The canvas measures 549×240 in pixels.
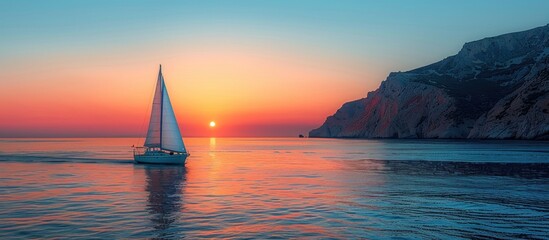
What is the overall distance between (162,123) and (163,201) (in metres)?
36.5

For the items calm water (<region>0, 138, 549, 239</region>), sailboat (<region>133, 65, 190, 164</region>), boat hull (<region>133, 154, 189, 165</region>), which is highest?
sailboat (<region>133, 65, 190, 164</region>)

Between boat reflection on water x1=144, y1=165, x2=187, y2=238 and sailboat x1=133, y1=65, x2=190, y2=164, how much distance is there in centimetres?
1771

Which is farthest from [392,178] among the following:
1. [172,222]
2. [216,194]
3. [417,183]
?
[172,222]

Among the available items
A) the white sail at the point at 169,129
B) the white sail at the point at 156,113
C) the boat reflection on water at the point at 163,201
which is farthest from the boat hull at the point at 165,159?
the boat reflection on water at the point at 163,201

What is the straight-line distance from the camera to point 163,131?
66.9 meters

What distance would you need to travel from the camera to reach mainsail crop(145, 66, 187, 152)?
66062mm

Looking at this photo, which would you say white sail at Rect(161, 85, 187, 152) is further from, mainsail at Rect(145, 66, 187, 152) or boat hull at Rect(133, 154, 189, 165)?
boat hull at Rect(133, 154, 189, 165)

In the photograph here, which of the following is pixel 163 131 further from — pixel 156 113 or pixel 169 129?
pixel 156 113

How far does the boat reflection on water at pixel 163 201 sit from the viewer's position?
22.6 meters

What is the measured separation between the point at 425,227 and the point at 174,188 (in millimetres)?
23597

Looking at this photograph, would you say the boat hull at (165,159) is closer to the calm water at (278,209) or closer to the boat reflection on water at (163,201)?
the boat reflection on water at (163,201)

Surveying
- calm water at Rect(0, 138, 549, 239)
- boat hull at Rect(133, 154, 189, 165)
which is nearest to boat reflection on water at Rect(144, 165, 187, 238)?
calm water at Rect(0, 138, 549, 239)

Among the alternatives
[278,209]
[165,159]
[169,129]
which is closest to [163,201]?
[278,209]

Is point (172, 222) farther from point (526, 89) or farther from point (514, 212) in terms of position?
point (526, 89)
